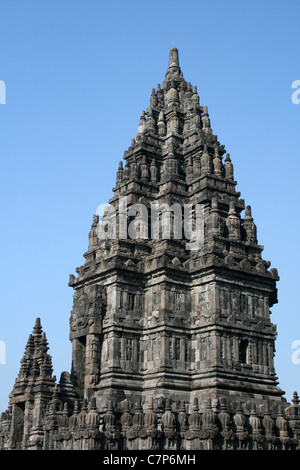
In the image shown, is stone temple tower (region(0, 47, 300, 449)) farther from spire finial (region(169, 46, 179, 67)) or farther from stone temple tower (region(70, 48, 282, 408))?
spire finial (region(169, 46, 179, 67))

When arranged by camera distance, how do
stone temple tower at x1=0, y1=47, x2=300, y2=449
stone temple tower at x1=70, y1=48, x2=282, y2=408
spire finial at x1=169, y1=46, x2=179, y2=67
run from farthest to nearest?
spire finial at x1=169, y1=46, x2=179, y2=67 < stone temple tower at x1=70, y1=48, x2=282, y2=408 < stone temple tower at x1=0, y1=47, x2=300, y2=449

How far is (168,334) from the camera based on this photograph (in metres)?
38.4

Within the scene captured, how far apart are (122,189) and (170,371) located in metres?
13.9

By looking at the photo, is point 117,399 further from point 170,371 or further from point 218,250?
point 218,250

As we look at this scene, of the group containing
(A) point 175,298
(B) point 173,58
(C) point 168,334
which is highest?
(B) point 173,58

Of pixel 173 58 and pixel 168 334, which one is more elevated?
pixel 173 58

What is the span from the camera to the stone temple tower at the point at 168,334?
34628 mm

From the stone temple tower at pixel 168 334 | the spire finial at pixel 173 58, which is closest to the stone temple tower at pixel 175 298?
the stone temple tower at pixel 168 334

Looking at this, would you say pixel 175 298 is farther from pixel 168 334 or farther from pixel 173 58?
pixel 173 58

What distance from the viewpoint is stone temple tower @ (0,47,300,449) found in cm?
3463

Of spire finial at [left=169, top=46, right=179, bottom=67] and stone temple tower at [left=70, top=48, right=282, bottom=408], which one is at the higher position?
spire finial at [left=169, top=46, right=179, bottom=67]

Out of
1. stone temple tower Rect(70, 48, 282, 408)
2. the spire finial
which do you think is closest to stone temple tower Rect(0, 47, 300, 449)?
stone temple tower Rect(70, 48, 282, 408)

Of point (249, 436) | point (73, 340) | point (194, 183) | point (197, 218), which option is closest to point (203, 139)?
point (194, 183)

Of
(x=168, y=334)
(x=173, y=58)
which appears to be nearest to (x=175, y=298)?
(x=168, y=334)
